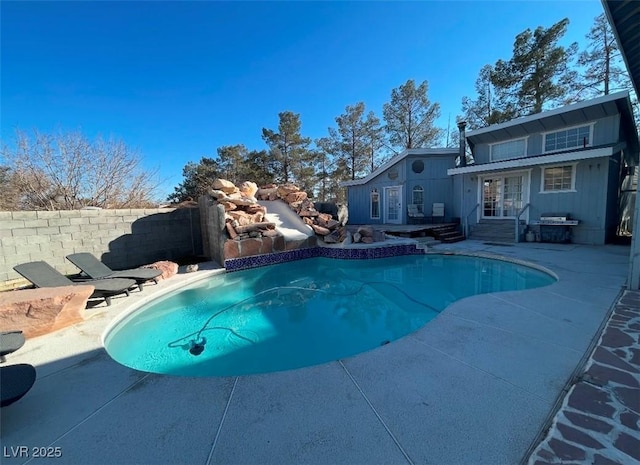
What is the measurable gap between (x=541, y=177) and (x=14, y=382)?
12.9 m

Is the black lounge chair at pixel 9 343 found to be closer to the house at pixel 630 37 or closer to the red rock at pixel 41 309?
the red rock at pixel 41 309

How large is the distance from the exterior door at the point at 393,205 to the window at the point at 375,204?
485 mm

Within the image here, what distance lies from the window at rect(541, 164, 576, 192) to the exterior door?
5423 millimetres

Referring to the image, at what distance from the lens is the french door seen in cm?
1001

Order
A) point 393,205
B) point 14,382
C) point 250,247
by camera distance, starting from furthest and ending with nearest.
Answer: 1. point 393,205
2. point 250,247
3. point 14,382

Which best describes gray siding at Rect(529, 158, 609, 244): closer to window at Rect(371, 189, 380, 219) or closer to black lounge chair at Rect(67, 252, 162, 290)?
window at Rect(371, 189, 380, 219)

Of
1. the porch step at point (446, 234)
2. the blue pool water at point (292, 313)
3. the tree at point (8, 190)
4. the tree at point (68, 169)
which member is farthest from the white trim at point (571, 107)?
the tree at point (8, 190)

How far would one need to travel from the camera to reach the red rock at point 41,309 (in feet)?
9.62

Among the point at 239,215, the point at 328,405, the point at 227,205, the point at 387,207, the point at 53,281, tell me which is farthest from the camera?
the point at 387,207

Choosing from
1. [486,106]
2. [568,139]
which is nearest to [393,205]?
[568,139]

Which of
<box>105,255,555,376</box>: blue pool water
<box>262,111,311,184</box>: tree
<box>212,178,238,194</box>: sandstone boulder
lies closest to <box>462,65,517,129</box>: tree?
<box>262,111,311,184</box>: tree

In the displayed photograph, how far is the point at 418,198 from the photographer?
1260 centimetres

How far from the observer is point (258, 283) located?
6621 mm

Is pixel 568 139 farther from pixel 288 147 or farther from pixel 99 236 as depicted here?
pixel 288 147
